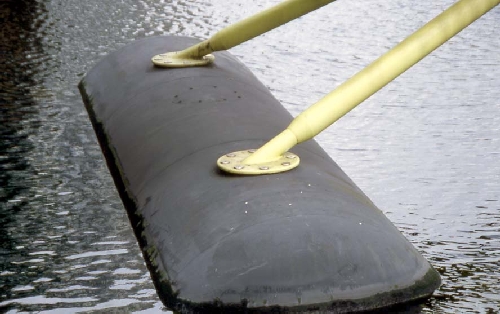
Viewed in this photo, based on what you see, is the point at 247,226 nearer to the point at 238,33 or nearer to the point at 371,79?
the point at 371,79

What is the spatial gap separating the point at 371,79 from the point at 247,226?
1.99ft

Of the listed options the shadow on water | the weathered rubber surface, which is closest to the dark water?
the shadow on water

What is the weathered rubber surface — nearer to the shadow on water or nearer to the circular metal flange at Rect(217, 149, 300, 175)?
the circular metal flange at Rect(217, 149, 300, 175)

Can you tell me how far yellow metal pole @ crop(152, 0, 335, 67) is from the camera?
125 inches

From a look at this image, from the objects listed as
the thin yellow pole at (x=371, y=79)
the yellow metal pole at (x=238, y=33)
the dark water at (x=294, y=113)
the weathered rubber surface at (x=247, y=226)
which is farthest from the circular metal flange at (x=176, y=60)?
the thin yellow pole at (x=371, y=79)

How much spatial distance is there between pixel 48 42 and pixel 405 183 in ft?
11.6

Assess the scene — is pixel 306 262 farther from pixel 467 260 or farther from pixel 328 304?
pixel 467 260

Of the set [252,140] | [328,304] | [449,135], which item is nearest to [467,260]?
[252,140]

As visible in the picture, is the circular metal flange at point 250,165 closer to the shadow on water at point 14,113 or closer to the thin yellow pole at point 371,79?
the thin yellow pole at point 371,79

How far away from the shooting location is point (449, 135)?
14.5 ft

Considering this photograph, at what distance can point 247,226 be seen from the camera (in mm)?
2078

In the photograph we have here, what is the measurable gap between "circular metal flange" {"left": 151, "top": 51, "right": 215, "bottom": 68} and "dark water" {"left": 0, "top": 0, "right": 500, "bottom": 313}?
58 centimetres

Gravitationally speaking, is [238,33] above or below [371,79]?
below

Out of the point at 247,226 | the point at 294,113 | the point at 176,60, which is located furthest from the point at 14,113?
the point at 247,226
